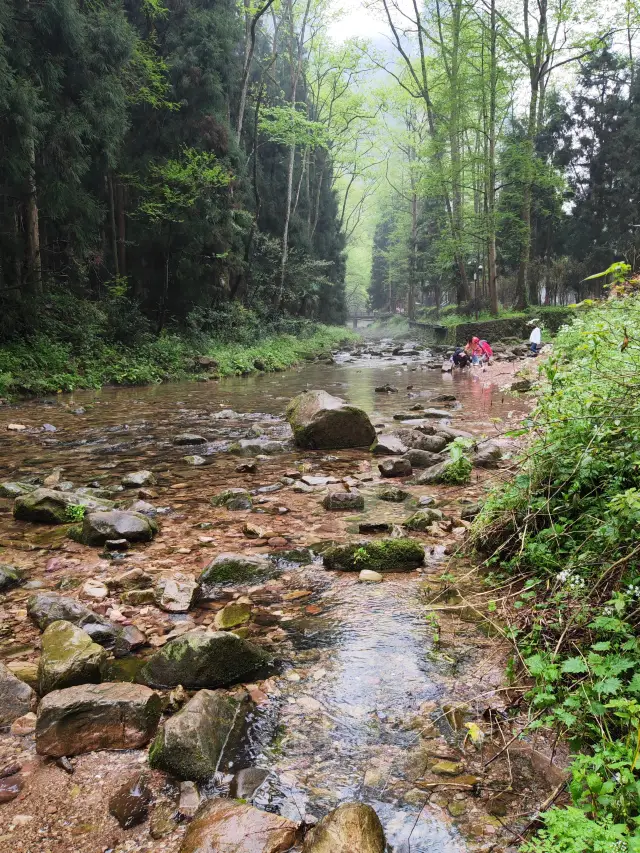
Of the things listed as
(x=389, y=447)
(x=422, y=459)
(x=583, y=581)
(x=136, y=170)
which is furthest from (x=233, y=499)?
(x=136, y=170)

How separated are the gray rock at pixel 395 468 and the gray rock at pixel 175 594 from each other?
3.06 metres

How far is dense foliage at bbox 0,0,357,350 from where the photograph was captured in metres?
13.8

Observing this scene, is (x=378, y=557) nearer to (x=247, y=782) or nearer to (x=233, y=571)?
(x=233, y=571)

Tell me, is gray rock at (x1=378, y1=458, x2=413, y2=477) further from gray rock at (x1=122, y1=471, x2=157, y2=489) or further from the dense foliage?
the dense foliage

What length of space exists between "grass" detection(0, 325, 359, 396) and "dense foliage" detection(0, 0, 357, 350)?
601mm

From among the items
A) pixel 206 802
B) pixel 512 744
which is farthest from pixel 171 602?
pixel 512 744

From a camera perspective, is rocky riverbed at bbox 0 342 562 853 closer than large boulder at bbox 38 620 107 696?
Yes

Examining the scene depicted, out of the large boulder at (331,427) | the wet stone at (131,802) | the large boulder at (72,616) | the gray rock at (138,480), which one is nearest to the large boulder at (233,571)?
the large boulder at (72,616)

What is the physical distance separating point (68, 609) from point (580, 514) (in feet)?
9.45

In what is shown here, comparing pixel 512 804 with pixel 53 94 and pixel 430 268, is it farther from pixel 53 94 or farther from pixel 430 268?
→ pixel 430 268

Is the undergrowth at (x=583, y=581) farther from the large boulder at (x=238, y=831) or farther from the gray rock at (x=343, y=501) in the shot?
the gray rock at (x=343, y=501)

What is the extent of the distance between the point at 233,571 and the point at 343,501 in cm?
161

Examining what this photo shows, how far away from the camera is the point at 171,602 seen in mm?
3305

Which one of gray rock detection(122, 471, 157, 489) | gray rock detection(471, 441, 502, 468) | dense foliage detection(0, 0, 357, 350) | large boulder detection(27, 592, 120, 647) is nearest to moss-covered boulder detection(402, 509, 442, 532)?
gray rock detection(471, 441, 502, 468)
